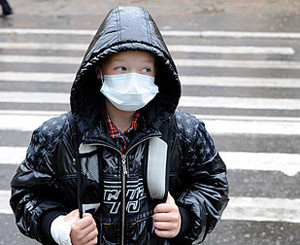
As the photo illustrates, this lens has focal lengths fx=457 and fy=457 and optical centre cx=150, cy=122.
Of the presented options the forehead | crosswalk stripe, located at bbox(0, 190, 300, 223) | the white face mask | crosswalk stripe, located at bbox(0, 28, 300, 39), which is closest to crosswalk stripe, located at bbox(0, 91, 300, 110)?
crosswalk stripe, located at bbox(0, 190, 300, 223)

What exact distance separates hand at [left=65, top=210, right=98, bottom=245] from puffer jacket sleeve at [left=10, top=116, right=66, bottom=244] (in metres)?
0.23

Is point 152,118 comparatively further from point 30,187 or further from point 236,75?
point 236,75

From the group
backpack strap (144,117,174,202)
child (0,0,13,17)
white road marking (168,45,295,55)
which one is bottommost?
white road marking (168,45,295,55)

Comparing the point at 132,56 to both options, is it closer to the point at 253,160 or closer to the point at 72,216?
the point at 72,216

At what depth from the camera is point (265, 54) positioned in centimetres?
1075

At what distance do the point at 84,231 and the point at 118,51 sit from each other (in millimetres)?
773

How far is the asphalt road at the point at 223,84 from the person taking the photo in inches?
195

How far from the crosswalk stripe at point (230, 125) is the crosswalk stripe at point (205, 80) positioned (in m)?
1.89

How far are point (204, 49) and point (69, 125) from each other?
31.1ft

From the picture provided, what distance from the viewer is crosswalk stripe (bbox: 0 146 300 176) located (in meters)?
5.70

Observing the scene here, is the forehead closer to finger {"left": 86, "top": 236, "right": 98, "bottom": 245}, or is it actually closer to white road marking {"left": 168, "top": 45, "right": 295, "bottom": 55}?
finger {"left": 86, "top": 236, "right": 98, "bottom": 245}

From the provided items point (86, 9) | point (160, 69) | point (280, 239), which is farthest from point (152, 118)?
point (86, 9)

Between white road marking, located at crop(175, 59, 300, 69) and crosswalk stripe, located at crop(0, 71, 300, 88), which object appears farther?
white road marking, located at crop(175, 59, 300, 69)

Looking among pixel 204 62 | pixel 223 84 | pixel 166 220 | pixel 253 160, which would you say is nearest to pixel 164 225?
pixel 166 220
